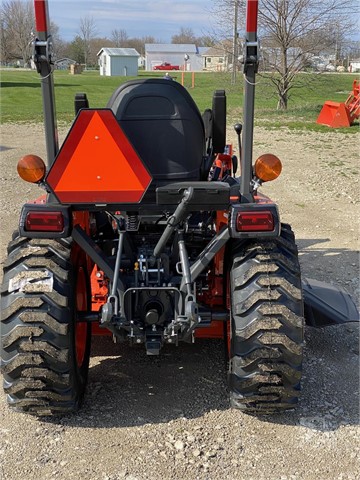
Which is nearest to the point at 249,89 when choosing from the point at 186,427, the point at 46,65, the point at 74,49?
the point at 46,65

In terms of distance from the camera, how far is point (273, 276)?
304 cm

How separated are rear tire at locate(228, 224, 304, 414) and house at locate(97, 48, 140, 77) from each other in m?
3.14

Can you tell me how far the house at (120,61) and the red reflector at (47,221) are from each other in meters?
2.91

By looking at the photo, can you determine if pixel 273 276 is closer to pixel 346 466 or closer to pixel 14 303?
pixel 346 466

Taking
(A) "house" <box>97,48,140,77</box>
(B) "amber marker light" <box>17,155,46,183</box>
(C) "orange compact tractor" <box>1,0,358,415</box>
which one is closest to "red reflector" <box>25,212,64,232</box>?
(C) "orange compact tractor" <box>1,0,358,415</box>

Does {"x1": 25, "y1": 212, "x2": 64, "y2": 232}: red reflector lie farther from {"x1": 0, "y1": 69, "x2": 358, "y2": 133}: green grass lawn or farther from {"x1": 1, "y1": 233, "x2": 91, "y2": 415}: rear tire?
{"x1": 0, "y1": 69, "x2": 358, "y2": 133}: green grass lawn

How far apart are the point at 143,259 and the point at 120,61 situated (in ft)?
14.0

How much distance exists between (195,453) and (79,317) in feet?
3.12

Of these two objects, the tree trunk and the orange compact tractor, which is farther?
the tree trunk

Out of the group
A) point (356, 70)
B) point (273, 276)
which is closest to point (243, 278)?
point (273, 276)

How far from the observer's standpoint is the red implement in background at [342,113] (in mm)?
15531

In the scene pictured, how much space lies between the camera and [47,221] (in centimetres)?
294

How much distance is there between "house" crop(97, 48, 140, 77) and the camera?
5801mm

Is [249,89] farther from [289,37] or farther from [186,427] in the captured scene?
[289,37]
